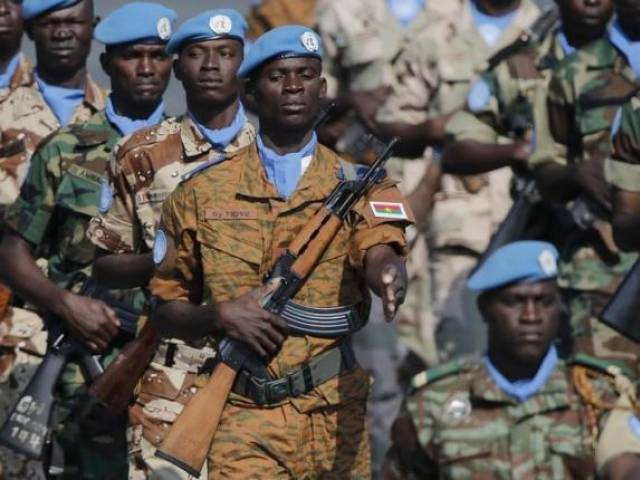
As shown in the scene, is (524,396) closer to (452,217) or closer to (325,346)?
(325,346)

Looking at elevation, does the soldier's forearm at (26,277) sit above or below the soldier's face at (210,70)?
below

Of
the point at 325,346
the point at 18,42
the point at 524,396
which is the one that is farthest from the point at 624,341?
the point at 18,42

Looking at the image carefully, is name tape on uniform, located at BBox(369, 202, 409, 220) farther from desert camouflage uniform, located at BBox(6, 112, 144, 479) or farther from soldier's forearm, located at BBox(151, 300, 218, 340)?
desert camouflage uniform, located at BBox(6, 112, 144, 479)

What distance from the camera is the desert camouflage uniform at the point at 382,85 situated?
52.0 feet

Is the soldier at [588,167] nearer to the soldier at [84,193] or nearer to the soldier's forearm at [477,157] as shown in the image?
the soldier's forearm at [477,157]

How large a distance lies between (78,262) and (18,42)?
225 cm

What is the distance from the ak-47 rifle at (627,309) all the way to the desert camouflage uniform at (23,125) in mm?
3079

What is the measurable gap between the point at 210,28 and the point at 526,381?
1916mm

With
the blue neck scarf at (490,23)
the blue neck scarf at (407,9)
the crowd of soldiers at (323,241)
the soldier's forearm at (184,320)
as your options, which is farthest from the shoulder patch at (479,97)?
the soldier's forearm at (184,320)

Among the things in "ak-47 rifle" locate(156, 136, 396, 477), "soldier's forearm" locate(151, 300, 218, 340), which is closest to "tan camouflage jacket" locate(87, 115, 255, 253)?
"soldier's forearm" locate(151, 300, 218, 340)

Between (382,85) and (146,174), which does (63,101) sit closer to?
(382,85)

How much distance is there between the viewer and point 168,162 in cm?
1188

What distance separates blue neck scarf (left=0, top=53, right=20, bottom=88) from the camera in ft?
48.4

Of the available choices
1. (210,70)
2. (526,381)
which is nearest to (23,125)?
(210,70)
